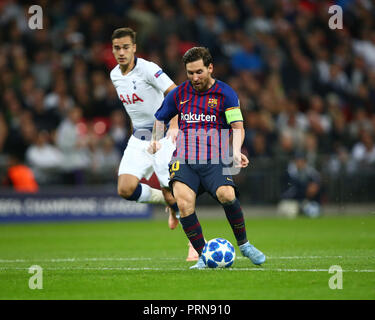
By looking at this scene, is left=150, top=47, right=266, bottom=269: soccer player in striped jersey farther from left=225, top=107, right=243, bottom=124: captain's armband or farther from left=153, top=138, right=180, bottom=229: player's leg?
left=153, top=138, right=180, bottom=229: player's leg

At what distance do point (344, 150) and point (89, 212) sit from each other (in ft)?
22.7

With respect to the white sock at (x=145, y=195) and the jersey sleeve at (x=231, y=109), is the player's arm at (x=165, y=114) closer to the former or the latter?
the jersey sleeve at (x=231, y=109)

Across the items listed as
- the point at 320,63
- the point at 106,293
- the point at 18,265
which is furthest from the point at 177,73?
the point at 106,293

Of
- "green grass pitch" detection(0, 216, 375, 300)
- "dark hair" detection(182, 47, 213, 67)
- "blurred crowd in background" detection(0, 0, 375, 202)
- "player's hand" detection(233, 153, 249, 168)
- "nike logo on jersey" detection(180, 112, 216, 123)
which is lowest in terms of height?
"green grass pitch" detection(0, 216, 375, 300)

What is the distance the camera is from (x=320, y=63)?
22.5m

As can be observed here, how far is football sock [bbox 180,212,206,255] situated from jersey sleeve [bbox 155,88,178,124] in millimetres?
1116

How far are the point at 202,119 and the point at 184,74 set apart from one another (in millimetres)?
10903

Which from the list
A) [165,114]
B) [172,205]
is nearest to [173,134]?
[165,114]

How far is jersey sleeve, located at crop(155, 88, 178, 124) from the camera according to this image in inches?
333

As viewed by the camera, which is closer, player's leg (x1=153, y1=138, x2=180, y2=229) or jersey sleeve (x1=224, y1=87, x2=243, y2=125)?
jersey sleeve (x1=224, y1=87, x2=243, y2=125)

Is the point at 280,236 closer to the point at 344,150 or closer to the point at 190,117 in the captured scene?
the point at 190,117

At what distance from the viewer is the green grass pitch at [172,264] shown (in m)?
6.52

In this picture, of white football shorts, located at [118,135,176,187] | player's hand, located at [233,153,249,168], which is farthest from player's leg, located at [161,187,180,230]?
player's hand, located at [233,153,249,168]

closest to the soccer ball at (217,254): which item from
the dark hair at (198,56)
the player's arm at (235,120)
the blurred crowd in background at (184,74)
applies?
the player's arm at (235,120)
